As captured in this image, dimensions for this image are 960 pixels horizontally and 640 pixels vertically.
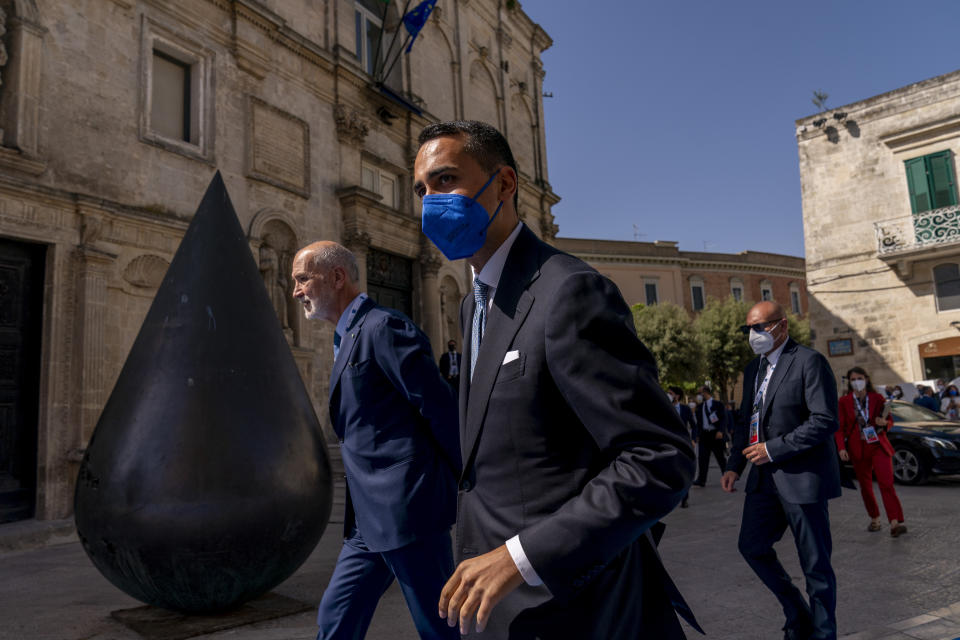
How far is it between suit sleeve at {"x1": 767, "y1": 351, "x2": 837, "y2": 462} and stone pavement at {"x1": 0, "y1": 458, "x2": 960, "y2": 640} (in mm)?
1013

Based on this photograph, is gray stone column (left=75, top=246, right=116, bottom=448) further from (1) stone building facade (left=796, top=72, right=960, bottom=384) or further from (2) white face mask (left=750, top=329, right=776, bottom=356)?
(1) stone building facade (left=796, top=72, right=960, bottom=384)

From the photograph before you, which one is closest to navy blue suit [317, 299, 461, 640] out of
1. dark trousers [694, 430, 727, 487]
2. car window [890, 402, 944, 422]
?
dark trousers [694, 430, 727, 487]

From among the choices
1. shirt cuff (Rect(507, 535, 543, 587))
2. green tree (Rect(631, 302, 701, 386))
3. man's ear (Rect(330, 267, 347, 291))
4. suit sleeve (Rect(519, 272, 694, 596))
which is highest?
green tree (Rect(631, 302, 701, 386))

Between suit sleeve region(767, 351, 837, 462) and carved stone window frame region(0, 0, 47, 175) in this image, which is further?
carved stone window frame region(0, 0, 47, 175)

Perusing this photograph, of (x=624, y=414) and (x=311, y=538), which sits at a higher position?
(x=624, y=414)

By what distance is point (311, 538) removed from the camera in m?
3.67

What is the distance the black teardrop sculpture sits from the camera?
3176 mm

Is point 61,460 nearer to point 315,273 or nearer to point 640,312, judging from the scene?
point 315,273

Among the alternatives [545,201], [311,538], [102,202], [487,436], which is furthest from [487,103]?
[487,436]

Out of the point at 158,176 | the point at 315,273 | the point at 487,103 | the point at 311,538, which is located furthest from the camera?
the point at 487,103

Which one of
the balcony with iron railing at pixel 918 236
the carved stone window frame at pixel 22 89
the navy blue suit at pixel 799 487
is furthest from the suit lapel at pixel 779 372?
the balcony with iron railing at pixel 918 236

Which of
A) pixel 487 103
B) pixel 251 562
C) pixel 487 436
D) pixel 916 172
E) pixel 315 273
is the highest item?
pixel 487 103

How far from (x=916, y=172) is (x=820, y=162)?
2.65 meters

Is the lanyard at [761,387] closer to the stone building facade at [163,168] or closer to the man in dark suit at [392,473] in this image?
the man in dark suit at [392,473]
